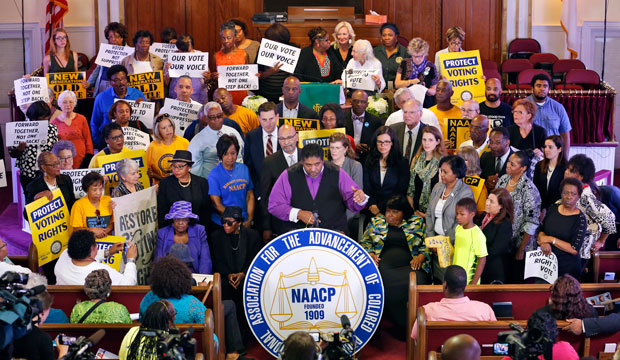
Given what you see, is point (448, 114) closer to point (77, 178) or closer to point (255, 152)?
point (255, 152)

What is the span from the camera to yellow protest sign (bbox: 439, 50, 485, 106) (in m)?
10.2

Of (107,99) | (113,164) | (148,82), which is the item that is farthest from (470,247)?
(148,82)

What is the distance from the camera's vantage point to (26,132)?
9.24 metres

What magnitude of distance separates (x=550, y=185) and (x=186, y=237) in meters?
3.63

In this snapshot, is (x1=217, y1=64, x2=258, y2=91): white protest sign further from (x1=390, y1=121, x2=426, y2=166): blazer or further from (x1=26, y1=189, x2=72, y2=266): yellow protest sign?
(x1=26, y1=189, x2=72, y2=266): yellow protest sign

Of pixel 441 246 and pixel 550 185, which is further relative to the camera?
pixel 550 185

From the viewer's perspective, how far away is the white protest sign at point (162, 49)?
38.6 ft

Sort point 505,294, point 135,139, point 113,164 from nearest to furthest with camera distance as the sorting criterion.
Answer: point 505,294, point 113,164, point 135,139

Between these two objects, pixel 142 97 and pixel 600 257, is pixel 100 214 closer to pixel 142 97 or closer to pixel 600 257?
pixel 142 97

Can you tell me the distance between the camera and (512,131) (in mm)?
9031

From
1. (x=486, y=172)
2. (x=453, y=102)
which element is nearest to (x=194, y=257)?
(x=486, y=172)

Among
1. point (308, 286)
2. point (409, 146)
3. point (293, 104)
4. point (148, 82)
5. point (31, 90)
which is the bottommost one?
point (308, 286)

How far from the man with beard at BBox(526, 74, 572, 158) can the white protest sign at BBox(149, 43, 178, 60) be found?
16.8ft

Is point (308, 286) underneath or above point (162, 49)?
underneath
